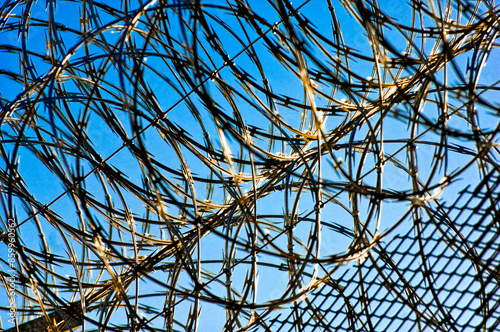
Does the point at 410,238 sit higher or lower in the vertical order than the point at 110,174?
lower

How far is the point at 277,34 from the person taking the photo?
420cm

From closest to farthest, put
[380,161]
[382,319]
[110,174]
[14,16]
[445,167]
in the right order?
[445,167] → [380,161] → [382,319] → [110,174] → [14,16]

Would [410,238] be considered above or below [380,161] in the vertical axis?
below

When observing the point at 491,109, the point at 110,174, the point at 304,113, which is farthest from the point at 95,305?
the point at 491,109

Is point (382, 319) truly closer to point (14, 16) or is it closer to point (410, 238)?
point (410, 238)

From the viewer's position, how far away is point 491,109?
298cm

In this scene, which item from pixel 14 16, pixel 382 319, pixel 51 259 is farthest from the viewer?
pixel 14 16

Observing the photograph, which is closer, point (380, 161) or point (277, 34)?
point (380, 161)

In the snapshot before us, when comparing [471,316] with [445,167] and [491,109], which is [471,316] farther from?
[491,109]

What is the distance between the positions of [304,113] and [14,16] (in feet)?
10.4

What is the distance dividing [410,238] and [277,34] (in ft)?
6.84

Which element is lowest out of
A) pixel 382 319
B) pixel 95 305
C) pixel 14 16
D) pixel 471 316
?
pixel 471 316

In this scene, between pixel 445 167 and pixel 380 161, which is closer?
pixel 445 167

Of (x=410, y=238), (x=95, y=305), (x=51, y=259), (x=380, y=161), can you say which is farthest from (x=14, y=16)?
(x=410, y=238)
